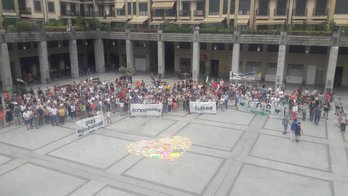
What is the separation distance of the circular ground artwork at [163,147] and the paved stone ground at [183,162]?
51cm

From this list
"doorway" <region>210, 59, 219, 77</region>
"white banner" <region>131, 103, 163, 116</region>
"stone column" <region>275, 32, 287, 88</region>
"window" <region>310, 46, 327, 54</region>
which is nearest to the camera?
"white banner" <region>131, 103, 163, 116</region>

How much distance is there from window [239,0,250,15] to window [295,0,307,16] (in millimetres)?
6391

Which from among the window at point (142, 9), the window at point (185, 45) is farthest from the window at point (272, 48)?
the window at point (142, 9)

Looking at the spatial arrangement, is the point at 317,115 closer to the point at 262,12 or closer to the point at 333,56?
the point at 333,56

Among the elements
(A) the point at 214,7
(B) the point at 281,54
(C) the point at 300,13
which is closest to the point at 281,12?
(C) the point at 300,13

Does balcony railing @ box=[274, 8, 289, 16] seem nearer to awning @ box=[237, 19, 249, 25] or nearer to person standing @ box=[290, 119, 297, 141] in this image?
awning @ box=[237, 19, 249, 25]

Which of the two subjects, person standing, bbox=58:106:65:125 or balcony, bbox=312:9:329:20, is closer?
person standing, bbox=58:106:65:125

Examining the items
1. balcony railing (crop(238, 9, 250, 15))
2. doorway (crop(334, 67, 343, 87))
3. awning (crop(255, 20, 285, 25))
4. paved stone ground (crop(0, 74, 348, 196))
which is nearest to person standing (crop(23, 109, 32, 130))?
paved stone ground (crop(0, 74, 348, 196))

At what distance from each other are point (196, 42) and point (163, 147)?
2437 centimetres

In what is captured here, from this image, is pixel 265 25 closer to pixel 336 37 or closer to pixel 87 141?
pixel 336 37

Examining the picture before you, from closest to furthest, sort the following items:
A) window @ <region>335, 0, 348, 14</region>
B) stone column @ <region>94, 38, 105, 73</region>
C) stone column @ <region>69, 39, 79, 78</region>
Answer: window @ <region>335, 0, 348, 14</region>, stone column @ <region>69, 39, 79, 78</region>, stone column @ <region>94, 38, 105, 73</region>

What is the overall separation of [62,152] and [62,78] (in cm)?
2882

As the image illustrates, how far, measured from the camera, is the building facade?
36.4 metres

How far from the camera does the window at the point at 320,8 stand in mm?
37316
